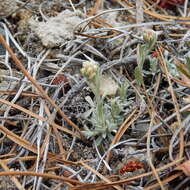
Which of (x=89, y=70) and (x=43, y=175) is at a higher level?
(x=89, y=70)

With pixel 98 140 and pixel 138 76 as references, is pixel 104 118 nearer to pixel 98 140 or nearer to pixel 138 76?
pixel 98 140

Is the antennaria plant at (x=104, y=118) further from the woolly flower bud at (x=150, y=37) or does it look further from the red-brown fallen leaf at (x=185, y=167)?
the red-brown fallen leaf at (x=185, y=167)

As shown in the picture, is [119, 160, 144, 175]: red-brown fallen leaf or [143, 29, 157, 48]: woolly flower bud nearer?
[119, 160, 144, 175]: red-brown fallen leaf

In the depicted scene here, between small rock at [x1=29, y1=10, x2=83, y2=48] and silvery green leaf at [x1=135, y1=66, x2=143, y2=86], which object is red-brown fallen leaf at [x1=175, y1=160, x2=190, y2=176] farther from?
small rock at [x1=29, y1=10, x2=83, y2=48]

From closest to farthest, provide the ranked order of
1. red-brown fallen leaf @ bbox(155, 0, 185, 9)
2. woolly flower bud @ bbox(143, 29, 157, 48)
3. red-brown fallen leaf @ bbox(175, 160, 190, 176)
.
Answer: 1. red-brown fallen leaf @ bbox(175, 160, 190, 176)
2. woolly flower bud @ bbox(143, 29, 157, 48)
3. red-brown fallen leaf @ bbox(155, 0, 185, 9)

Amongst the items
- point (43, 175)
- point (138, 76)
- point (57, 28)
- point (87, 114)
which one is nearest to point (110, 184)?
point (43, 175)

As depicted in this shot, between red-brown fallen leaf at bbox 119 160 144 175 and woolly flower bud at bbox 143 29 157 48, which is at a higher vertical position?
woolly flower bud at bbox 143 29 157 48

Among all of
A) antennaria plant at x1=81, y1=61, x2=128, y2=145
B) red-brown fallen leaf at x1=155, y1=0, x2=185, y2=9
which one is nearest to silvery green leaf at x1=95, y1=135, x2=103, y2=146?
antennaria plant at x1=81, y1=61, x2=128, y2=145

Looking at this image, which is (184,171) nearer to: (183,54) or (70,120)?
(70,120)

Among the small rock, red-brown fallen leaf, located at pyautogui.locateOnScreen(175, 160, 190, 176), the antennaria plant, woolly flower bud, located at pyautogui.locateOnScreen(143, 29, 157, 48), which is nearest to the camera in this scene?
red-brown fallen leaf, located at pyautogui.locateOnScreen(175, 160, 190, 176)

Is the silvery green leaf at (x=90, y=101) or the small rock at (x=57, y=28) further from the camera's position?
the small rock at (x=57, y=28)

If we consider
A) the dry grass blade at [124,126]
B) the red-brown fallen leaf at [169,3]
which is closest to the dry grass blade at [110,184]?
the dry grass blade at [124,126]

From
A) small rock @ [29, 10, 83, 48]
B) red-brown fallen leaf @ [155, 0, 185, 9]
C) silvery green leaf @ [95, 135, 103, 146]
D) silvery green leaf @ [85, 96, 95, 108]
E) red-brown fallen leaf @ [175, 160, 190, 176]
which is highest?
small rock @ [29, 10, 83, 48]
